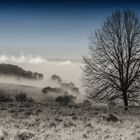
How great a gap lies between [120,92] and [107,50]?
3906 mm

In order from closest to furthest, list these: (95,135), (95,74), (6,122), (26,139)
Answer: (26,139) → (95,135) → (6,122) → (95,74)

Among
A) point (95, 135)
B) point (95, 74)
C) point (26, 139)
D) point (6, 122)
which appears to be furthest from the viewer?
point (95, 74)

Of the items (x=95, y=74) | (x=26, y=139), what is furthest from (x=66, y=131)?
(x=95, y=74)

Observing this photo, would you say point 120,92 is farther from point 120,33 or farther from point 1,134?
point 1,134

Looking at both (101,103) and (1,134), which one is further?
(101,103)

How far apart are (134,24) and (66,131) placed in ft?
52.2

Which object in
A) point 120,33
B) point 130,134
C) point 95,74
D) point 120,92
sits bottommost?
point 130,134

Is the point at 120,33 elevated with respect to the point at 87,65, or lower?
elevated

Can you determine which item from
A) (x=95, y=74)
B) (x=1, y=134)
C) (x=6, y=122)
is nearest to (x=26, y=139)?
(x=1, y=134)

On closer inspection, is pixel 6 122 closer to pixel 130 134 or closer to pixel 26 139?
pixel 26 139

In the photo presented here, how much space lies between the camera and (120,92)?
928 inches

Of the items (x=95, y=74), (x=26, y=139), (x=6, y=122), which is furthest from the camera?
(x=95, y=74)

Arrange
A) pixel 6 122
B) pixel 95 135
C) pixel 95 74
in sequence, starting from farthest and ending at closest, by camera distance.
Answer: pixel 95 74, pixel 6 122, pixel 95 135

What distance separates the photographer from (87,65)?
2306 cm
